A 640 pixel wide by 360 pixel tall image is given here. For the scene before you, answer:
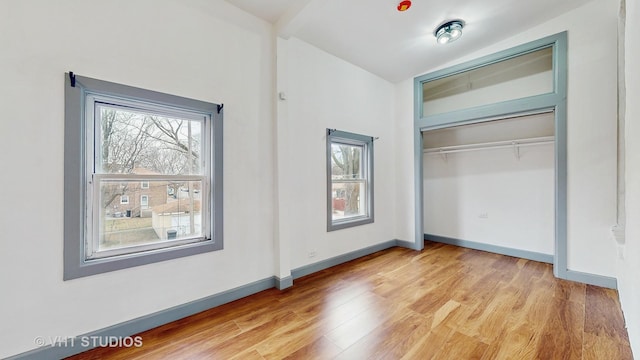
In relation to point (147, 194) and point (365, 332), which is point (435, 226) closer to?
point (365, 332)

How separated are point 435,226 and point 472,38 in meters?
3.11

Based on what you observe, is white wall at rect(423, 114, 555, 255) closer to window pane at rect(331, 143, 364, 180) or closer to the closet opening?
the closet opening

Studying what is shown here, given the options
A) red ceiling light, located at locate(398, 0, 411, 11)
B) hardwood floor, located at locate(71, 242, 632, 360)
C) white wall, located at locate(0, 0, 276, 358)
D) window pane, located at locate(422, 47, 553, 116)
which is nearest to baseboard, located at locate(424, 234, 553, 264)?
hardwood floor, located at locate(71, 242, 632, 360)

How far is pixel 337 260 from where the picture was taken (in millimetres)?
3498

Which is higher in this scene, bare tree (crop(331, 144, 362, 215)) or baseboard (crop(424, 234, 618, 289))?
bare tree (crop(331, 144, 362, 215))

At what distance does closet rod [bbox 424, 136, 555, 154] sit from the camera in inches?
134

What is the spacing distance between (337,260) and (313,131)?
1820 mm

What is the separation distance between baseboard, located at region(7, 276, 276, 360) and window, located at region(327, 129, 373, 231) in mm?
1368

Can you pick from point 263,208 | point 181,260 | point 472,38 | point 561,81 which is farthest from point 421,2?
point 181,260

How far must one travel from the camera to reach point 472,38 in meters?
3.26

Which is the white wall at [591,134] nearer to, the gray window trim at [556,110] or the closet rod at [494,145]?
the gray window trim at [556,110]

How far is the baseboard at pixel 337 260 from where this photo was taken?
307cm

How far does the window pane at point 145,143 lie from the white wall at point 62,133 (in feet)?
0.81

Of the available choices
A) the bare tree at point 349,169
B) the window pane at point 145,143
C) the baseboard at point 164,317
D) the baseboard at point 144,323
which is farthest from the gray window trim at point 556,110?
the window pane at point 145,143
